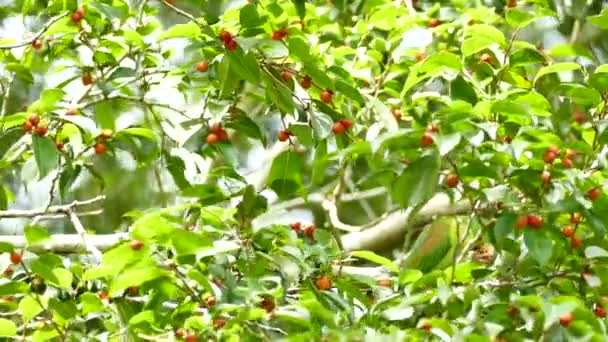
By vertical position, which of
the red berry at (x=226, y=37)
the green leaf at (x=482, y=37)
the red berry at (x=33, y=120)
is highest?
the red berry at (x=226, y=37)

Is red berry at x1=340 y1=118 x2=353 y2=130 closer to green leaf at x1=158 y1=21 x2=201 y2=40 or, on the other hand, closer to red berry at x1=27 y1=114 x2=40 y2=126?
green leaf at x1=158 y1=21 x2=201 y2=40

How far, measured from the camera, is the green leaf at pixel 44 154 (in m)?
2.48

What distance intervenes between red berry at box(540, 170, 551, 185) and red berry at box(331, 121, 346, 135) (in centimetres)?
49

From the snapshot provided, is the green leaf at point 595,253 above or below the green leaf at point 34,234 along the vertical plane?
above

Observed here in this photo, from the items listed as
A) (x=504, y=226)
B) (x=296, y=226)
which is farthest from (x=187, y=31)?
(x=504, y=226)

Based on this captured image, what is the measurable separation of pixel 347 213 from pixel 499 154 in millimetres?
2420

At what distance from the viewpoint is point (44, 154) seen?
250 cm

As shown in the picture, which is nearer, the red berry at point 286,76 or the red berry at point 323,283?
the red berry at point 323,283

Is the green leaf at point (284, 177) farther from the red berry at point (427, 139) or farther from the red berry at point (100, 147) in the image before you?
the red berry at point (427, 139)

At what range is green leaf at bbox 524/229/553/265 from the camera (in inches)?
85.5

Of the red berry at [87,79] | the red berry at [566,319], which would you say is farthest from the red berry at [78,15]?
the red berry at [566,319]

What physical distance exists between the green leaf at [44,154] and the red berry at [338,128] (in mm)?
593

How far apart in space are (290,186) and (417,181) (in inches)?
20.4

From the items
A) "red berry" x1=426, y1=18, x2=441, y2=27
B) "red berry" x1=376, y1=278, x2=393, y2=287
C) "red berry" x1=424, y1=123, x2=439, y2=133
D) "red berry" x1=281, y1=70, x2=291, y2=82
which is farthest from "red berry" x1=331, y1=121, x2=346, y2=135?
"red berry" x1=426, y1=18, x2=441, y2=27
